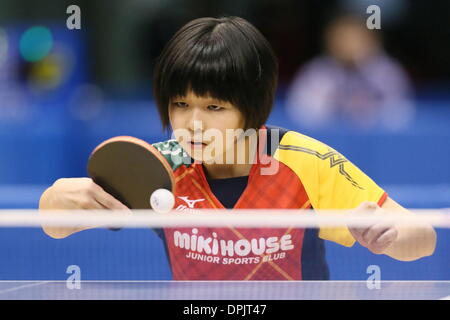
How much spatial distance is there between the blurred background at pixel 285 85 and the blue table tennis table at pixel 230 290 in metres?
2.90

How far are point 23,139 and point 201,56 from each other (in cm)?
359

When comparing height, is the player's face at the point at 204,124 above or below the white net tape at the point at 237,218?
above

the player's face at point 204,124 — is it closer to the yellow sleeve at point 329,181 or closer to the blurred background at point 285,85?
the yellow sleeve at point 329,181

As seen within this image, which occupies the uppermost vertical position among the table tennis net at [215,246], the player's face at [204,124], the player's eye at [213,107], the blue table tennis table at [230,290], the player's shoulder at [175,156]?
the player's eye at [213,107]

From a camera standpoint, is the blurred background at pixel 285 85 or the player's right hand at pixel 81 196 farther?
the blurred background at pixel 285 85

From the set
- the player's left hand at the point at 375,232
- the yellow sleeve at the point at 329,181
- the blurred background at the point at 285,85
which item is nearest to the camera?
the player's left hand at the point at 375,232

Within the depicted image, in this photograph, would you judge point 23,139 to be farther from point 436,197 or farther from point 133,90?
point 436,197

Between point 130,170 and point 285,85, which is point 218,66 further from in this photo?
point 285,85

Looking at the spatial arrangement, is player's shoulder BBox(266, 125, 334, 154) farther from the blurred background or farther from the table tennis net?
the blurred background

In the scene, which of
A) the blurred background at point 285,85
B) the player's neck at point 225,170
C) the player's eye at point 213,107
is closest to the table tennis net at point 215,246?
the player's neck at point 225,170

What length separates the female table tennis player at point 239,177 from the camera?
2262mm

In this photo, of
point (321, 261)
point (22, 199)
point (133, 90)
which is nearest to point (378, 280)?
point (321, 261)
